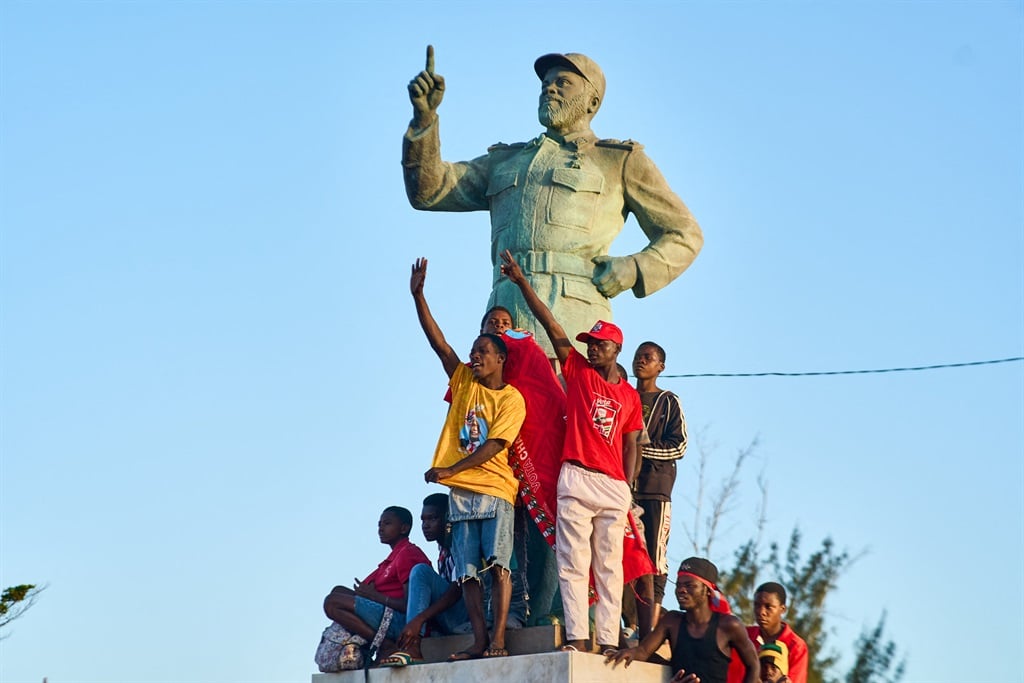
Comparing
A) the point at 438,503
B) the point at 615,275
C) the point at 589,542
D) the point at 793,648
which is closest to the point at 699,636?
the point at 793,648

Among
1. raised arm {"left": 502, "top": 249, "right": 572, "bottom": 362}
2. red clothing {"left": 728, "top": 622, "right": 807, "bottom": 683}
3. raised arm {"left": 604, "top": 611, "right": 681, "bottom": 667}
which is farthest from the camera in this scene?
raised arm {"left": 502, "top": 249, "right": 572, "bottom": 362}

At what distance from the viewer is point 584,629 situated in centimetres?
905

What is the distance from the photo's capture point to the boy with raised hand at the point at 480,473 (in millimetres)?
9234

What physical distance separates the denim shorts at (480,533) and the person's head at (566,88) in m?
2.72

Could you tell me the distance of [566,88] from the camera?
1087cm

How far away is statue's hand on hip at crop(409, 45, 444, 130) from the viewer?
1045cm

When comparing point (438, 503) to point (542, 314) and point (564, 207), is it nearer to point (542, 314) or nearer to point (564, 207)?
point (542, 314)

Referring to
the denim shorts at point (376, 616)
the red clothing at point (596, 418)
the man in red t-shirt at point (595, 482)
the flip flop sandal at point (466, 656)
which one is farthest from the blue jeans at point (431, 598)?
the red clothing at point (596, 418)

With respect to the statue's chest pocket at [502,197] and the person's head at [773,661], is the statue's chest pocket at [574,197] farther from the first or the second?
the person's head at [773,661]

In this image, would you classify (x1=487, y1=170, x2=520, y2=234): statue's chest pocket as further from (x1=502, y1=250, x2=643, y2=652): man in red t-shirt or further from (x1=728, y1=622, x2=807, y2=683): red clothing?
(x1=728, y1=622, x2=807, y2=683): red clothing

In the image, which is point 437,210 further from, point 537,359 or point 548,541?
point 548,541

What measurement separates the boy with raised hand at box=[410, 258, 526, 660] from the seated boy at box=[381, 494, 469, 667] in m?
0.25

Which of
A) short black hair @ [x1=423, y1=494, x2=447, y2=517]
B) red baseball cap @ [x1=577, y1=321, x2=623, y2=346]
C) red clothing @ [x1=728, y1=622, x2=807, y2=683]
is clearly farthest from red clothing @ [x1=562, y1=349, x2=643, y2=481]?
red clothing @ [x1=728, y1=622, x2=807, y2=683]

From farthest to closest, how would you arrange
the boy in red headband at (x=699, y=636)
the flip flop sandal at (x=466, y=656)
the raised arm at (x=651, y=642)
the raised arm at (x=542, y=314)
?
1. the raised arm at (x=542, y=314)
2. the flip flop sandal at (x=466, y=656)
3. the raised arm at (x=651, y=642)
4. the boy in red headband at (x=699, y=636)
